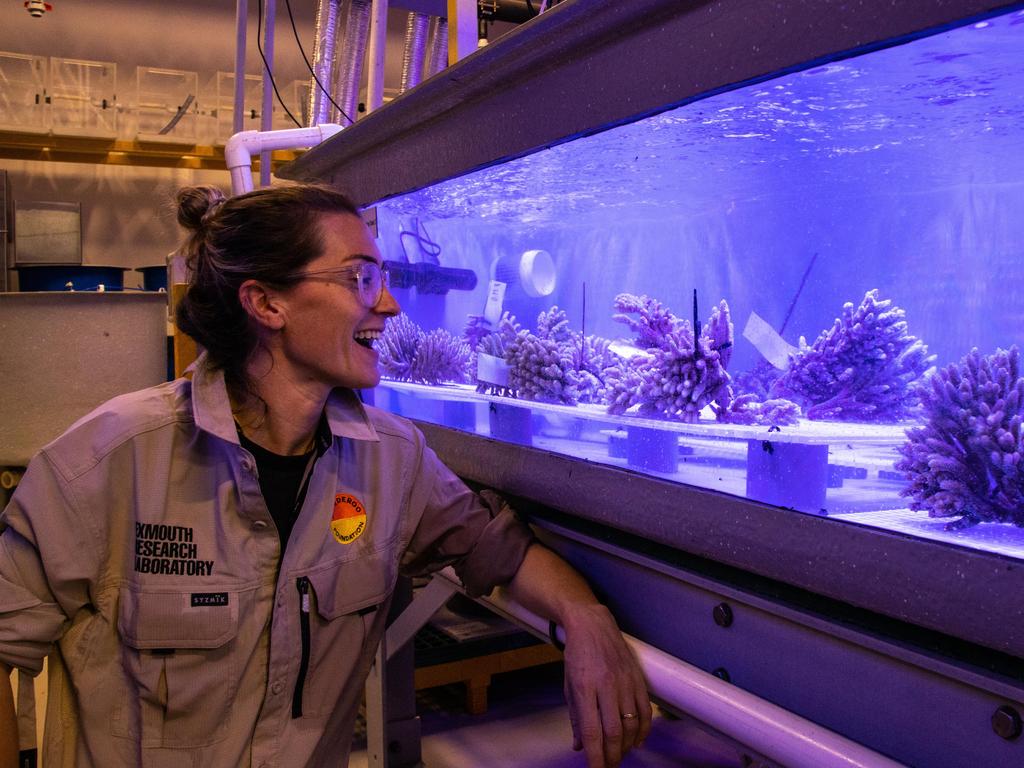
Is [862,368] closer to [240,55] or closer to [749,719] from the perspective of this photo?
[749,719]

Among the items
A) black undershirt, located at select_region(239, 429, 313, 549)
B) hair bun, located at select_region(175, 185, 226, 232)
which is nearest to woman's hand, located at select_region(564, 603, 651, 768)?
black undershirt, located at select_region(239, 429, 313, 549)

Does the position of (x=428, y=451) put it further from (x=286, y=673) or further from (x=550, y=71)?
(x=550, y=71)

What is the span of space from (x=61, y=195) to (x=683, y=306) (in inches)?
216

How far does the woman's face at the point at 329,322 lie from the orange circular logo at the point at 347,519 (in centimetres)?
17

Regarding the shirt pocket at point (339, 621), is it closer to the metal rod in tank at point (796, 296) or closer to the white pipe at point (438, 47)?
the metal rod in tank at point (796, 296)

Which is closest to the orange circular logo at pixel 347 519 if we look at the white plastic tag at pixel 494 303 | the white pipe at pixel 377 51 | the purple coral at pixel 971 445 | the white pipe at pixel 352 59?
the white plastic tag at pixel 494 303

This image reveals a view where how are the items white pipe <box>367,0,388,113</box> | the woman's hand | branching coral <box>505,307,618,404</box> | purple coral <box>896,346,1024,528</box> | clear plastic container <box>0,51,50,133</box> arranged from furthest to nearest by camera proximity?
clear plastic container <box>0,51,50,133</box> → white pipe <box>367,0,388,113</box> → branching coral <box>505,307,618,404</box> → the woman's hand → purple coral <box>896,346,1024,528</box>

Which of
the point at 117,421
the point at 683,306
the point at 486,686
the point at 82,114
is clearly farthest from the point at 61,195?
the point at 683,306

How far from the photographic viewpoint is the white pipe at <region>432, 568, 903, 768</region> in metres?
0.78

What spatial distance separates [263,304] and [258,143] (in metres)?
1.02

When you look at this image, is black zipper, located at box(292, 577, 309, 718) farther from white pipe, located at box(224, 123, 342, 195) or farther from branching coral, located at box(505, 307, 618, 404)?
white pipe, located at box(224, 123, 342, 195)

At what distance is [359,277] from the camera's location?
126cm

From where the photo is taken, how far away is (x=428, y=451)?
1361mm

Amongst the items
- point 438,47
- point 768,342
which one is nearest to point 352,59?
point 438,47
